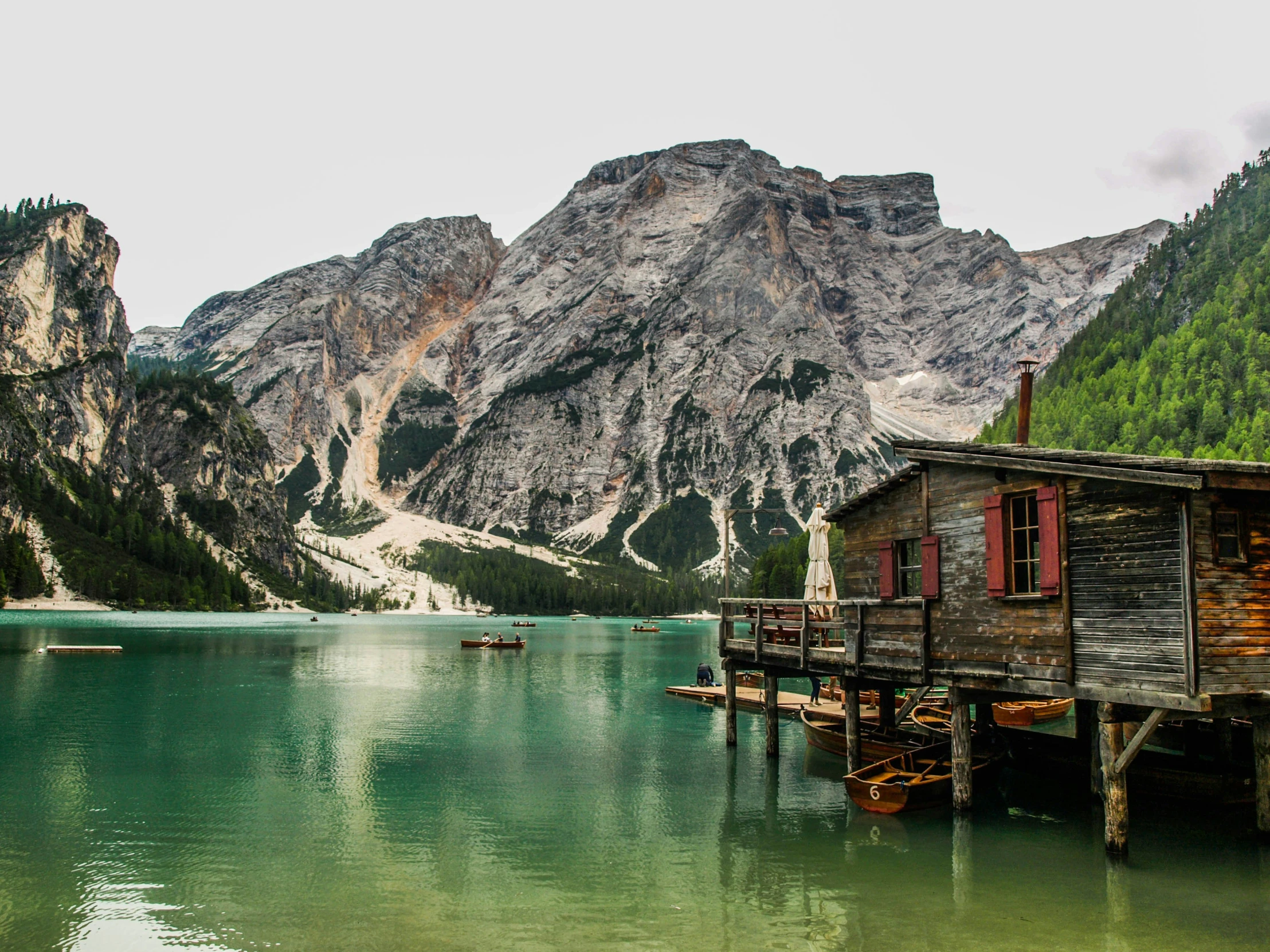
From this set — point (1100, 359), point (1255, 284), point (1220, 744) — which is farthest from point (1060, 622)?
point (1100, 359)

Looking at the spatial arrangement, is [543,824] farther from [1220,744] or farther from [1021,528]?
[1220,744]

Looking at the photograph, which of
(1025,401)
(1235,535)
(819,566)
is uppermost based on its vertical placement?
(1025,401)

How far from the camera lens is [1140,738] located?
2106 cm

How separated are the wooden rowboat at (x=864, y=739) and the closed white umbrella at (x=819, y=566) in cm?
546

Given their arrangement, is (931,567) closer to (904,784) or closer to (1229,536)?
(904,784)

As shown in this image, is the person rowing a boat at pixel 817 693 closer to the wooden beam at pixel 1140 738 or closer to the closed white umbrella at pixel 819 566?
the closed white umbrella at pixel 819 566

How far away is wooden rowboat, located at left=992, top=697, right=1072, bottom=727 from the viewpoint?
44.2 meters

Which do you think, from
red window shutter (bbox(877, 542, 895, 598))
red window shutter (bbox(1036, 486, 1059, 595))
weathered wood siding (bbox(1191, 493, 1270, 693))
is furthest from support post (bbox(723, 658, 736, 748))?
weathered wood siding (bbox(1191, 493, 1270, 693))

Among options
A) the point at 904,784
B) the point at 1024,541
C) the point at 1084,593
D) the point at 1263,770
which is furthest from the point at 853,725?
the point at 1263,770

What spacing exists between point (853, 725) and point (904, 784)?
4.54 metres

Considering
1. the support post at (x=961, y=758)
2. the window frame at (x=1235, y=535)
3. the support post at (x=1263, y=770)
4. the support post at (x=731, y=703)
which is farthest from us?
the support post at (x=731, y=703)

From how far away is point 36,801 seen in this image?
1140 inches

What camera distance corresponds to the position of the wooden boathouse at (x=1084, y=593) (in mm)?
20078

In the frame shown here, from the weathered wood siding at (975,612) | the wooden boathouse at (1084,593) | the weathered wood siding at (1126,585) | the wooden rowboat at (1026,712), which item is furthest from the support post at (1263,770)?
the wooden rowboat at (1026,712)
